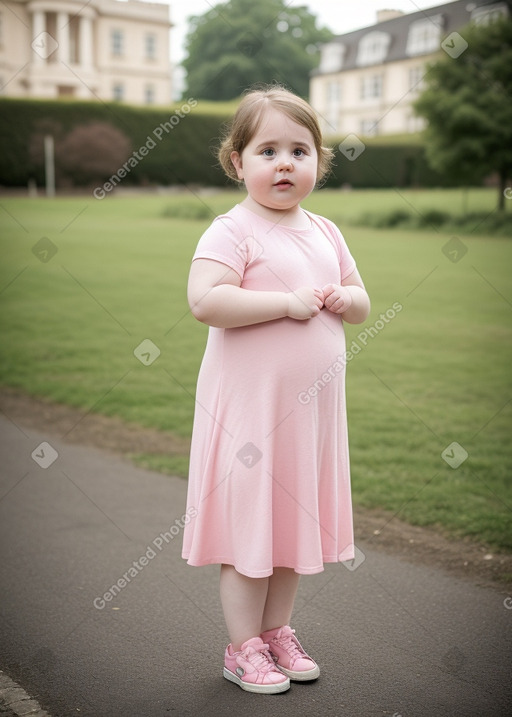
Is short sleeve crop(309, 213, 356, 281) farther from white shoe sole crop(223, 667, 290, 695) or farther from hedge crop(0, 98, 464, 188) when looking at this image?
hedge crop(0, 98, 464, 188)

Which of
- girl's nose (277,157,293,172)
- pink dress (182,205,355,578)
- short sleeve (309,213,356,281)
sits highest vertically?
girl's nose (277,157,293,172)

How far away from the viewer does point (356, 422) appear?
6.43m

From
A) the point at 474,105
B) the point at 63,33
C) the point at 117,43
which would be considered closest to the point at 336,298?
the point at 474,105

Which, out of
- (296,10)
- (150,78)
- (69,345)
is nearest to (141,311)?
(69,345)

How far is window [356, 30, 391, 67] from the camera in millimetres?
41719

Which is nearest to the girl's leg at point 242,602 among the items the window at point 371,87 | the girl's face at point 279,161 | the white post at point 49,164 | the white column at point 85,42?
the girl's face at point 279,161

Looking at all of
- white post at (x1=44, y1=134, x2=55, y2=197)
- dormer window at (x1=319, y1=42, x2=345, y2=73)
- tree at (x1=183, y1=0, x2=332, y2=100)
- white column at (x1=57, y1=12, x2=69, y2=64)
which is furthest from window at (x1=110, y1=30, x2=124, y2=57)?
white post at (x1=44, y1=134, x2=55, y2=197)

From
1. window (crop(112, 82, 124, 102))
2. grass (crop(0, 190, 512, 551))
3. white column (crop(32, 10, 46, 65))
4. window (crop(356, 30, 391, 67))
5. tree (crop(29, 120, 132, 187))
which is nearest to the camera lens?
grass (crop(0, 190, 512, 551))

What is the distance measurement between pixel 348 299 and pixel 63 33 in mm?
51167

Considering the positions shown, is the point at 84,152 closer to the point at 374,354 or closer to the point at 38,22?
the point at 38,22

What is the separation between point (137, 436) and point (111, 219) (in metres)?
19.4

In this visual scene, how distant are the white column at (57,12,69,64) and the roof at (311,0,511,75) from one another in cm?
1558

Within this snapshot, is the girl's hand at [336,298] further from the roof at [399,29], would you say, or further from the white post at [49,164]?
the white post at [49,164]

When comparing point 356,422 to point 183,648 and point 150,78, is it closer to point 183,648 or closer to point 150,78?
point 183,648
